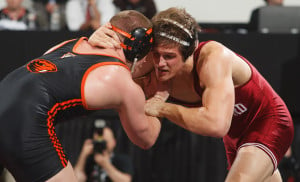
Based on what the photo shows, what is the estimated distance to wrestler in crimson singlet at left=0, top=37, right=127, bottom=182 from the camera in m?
2.60

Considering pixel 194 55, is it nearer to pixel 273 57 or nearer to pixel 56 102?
pixel 56 102

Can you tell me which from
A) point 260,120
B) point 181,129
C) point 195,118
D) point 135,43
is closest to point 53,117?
point 135,43

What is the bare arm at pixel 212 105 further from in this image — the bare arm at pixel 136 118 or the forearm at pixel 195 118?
the bare arm at pixel 136 118

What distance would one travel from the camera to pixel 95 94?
268 centimetres

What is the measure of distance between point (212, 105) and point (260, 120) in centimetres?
66

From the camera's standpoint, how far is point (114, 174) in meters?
5.65

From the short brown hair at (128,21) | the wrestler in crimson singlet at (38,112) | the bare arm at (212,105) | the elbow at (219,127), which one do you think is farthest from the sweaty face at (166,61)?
the wrestler in crimson singlet at (38,112)

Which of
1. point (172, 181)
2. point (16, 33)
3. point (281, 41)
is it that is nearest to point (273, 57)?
point (281, 41)

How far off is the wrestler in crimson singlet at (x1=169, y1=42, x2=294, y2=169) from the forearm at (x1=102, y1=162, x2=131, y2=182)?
7.11 ft

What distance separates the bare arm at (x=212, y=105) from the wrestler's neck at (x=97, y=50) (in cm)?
49

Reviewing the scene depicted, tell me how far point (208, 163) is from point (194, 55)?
2.87 metres

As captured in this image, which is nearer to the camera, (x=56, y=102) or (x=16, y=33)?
(x=56, y=102)

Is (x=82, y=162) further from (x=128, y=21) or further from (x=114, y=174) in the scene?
(x=128, y=21)

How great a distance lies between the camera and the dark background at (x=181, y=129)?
5.73 m
